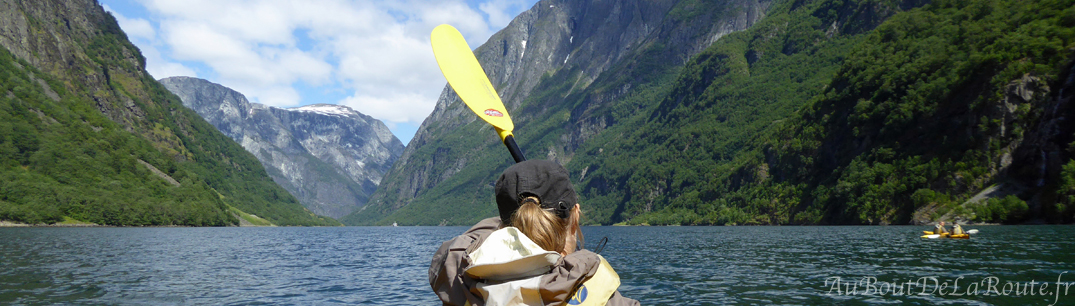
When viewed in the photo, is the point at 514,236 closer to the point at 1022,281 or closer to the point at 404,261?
the point at 1022,281

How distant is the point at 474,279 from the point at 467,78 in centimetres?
313

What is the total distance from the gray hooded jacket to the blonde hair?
0.19 meters

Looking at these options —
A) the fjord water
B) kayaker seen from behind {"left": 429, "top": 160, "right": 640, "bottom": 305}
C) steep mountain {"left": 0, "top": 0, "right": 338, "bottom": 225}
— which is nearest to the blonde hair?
kayaker seen from behind {"left": 429, "top": 160, "right": 640, "bottom": 305}

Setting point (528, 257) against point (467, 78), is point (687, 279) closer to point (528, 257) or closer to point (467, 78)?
point (467, 78)

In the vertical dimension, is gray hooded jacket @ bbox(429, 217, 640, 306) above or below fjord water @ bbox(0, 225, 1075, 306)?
above

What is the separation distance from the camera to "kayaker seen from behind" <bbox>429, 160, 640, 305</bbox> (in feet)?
9.23

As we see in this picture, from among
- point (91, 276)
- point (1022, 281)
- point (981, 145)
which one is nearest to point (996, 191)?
point (981, 145)

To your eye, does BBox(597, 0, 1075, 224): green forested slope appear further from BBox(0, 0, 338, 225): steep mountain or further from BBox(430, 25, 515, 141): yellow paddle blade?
BBox(0, 0, 338, 225): steep mountain

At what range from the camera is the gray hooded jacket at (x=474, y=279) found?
2.83m

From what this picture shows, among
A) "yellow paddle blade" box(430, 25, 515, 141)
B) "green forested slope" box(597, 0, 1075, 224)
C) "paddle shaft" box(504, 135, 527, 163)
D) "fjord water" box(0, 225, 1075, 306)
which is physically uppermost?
"green forested slope" box(597, 0, 1075, 224)

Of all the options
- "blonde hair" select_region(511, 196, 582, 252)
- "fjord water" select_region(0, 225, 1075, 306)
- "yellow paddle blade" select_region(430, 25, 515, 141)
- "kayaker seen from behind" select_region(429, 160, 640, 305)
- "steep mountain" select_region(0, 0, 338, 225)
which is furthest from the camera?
"steep mountain" select_region(0, 0, 338, 225)

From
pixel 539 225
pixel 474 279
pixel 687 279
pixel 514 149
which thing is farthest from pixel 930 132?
pixel 474 279

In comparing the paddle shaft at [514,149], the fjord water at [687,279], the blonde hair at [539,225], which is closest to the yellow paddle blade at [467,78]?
the paddle shaft at [514,149]

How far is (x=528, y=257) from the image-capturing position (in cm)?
272
